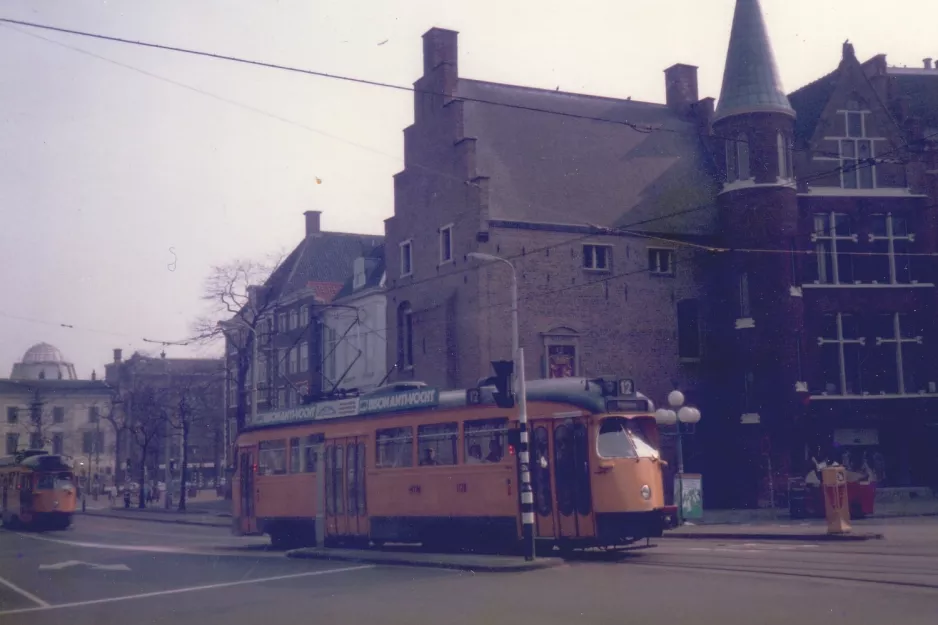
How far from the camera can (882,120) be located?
39.9 meters

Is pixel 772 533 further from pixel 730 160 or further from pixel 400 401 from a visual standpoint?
pixel 730 160

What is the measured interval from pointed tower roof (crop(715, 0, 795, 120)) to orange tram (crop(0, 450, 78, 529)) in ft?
95.7

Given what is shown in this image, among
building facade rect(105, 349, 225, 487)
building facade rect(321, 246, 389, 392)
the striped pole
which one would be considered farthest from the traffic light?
building facade rect(105, 349, 225, 487)

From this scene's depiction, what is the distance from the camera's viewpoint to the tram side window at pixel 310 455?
979 inches

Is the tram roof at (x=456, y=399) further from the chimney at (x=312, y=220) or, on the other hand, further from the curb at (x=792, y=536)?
the chimney at (x=312, y=220)

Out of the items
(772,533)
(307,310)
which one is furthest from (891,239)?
(307,310)

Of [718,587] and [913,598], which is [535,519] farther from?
[913,598]

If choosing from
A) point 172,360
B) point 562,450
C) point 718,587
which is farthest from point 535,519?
point 172,360

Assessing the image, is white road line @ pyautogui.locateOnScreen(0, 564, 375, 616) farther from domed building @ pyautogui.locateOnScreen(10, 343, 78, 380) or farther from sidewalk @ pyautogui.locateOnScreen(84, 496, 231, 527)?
domed building @ pyautogui.locateOnScreen(10, 343, 78, 380)

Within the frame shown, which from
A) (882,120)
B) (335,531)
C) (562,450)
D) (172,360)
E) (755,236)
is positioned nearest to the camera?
(562,450)

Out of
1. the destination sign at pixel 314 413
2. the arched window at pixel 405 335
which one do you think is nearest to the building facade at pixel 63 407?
the arched window at pixel 405 335

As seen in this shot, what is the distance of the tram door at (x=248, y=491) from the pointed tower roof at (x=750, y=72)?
21.8 m

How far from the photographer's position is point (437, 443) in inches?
836

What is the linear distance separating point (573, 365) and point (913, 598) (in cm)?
2687
